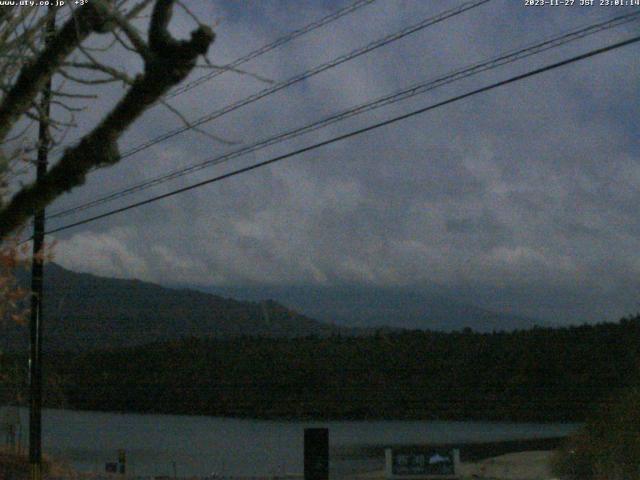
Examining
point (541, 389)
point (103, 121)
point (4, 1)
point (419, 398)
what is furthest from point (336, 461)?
point (103, 121)

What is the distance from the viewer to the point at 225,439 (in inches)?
1142

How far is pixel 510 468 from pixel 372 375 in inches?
247

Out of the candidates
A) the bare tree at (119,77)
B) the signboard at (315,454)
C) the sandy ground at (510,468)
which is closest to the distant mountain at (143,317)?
the sandy ground at (510,468)

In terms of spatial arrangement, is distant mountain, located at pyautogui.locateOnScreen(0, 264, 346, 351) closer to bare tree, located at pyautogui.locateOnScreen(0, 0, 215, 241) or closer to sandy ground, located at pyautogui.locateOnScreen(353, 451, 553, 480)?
sandy ground, located at pyautogui.locateOnScreen(353, 451, 553, 480)

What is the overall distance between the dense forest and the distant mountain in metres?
1.62

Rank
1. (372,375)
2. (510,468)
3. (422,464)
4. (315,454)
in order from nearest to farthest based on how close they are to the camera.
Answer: (315,454) < (422,464) < (510,468) < (372,375)

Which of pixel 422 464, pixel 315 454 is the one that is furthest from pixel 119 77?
pixel 422 464

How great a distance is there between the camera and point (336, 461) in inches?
1032

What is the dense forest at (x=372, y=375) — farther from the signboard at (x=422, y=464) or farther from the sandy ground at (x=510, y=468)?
the signboard at (x=422, y=464)

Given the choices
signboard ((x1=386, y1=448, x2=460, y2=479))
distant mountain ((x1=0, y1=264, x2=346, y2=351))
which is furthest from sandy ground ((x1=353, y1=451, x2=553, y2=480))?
distant mountain ((x1=0, y1=264, x2=346, y2=351))

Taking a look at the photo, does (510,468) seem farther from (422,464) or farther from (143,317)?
(143,317)

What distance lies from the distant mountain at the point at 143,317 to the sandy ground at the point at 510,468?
1375 cm

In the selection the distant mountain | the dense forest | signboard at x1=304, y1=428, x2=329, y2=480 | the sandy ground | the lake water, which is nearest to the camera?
signboard at x1=304, y1=428, x2=329, y2=480

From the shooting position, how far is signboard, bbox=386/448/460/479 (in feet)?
67.3
